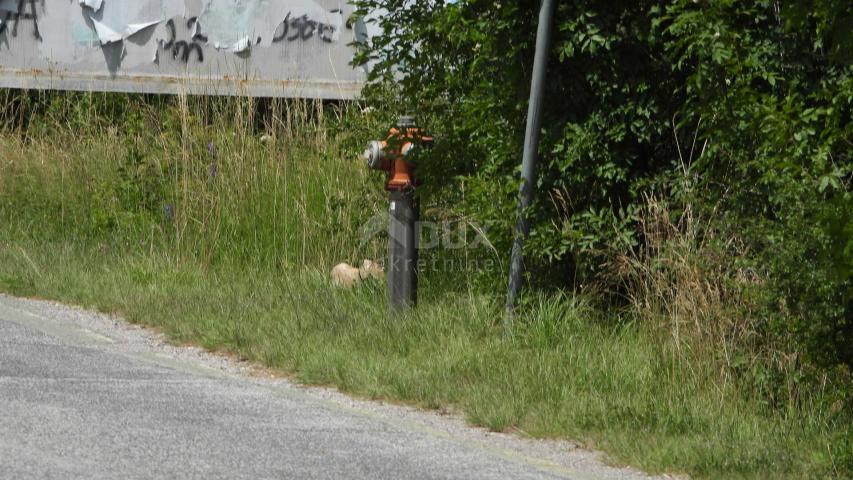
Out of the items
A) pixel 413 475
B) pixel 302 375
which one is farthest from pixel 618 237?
pixel 413 475

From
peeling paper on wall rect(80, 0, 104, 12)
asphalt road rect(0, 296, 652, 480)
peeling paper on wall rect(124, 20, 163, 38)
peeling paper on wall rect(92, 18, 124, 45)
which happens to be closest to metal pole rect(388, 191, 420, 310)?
asphalt road rect(0, 296, 652, 480)

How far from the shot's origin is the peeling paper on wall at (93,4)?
1819 cm

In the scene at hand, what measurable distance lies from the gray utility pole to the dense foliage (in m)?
0.12

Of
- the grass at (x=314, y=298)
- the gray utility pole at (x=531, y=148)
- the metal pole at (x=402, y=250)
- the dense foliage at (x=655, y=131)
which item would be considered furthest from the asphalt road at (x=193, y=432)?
the gray utility pole at (x=531, y=148)

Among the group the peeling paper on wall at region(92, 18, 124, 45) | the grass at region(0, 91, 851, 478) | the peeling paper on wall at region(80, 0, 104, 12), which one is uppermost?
the peeling paper on wall at region(80, 0, 104, 12)

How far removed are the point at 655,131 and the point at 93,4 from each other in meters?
11.3

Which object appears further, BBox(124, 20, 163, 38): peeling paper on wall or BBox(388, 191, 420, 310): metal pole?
BBox(124, 20, 163, 38): peeling paper on wall

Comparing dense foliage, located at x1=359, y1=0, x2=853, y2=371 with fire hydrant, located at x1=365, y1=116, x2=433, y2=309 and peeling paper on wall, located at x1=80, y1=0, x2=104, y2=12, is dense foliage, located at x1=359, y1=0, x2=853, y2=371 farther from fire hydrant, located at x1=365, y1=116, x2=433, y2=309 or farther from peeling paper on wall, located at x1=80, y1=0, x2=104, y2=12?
peeling paper on wall, located at x1=80, y1=0, x2=104, y2=12

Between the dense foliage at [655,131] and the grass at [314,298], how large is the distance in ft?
1.70

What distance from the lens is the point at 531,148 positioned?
8.54m

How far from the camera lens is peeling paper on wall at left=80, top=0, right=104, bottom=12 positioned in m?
18.2

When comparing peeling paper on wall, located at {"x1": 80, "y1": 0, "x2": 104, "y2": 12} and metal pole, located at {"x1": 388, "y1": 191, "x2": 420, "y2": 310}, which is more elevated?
peeling paper on wall, located at {"x1": 80, "y1": 0, "x2": 104, "y2": 12}

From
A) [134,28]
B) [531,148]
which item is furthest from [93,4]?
[531,148]

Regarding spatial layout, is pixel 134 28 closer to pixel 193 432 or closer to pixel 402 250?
pixel 402 250
